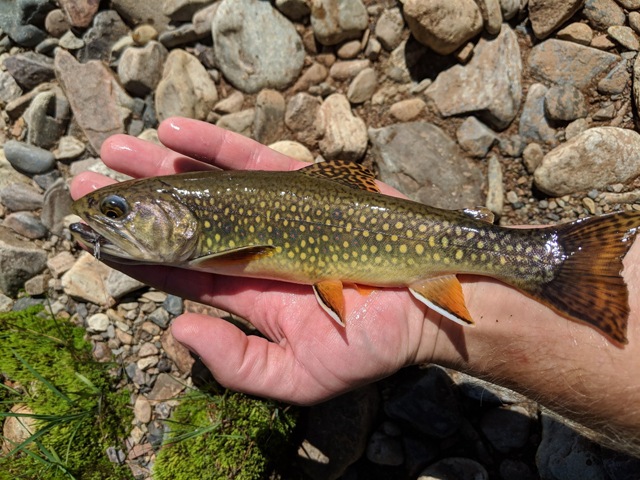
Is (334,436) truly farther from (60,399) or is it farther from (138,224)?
(138,224)

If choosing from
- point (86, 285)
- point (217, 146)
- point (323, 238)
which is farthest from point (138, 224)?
point (86, 285)

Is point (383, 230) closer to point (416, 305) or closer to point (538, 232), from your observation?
point (416, 305)

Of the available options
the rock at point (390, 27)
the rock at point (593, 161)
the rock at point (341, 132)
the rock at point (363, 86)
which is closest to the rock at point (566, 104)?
the rock at point (593, 161)

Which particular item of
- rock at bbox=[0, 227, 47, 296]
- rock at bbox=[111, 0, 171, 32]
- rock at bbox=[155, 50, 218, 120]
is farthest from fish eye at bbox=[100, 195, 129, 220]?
rock at bbox=[111, 0, 171, 32]

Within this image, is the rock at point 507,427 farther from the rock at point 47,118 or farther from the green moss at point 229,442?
the rock at point 47,118

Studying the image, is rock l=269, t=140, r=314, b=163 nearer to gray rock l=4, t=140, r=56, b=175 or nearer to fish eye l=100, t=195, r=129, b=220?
fish eye l=100, t=195, r=129, b=220

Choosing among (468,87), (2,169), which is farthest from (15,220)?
(468,87)
